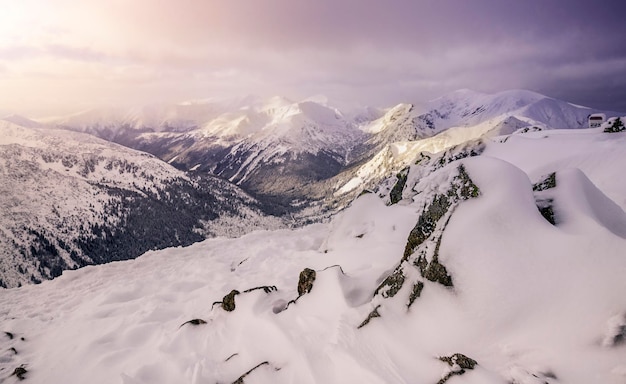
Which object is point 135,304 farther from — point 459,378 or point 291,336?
point 459,378

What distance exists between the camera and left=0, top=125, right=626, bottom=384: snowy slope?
8.24 m

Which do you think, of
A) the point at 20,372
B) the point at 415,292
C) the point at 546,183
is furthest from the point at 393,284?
the point at 20,372

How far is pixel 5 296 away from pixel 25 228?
615 ft

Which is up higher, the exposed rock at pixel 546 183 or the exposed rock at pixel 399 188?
the exposed rock at pixel 546 183

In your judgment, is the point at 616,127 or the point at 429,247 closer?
the point at 429,247

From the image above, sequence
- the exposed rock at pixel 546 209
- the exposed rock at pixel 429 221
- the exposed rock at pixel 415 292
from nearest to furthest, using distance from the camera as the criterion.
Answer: the exposed rock at pixel 415 292 → the exposed rock at pixel 546 209 → the exposed rock at pixel 429 221

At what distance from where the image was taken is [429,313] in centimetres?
1072

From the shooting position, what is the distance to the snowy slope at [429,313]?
824 centimetres

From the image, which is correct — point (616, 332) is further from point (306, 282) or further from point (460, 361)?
point (306, 282)

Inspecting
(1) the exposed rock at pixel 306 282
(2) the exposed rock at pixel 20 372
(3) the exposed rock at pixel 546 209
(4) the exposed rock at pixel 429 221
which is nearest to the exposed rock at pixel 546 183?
(3) the exposed rock at pixel 546 209

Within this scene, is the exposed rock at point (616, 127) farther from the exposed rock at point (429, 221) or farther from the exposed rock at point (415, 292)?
the exposed rock at point (415, 292)

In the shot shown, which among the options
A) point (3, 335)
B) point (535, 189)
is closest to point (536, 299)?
point (535, 189)

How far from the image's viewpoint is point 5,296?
29.2 m

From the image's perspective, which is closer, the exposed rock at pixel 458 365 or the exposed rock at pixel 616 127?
the exposed rock at pixel 458 365
